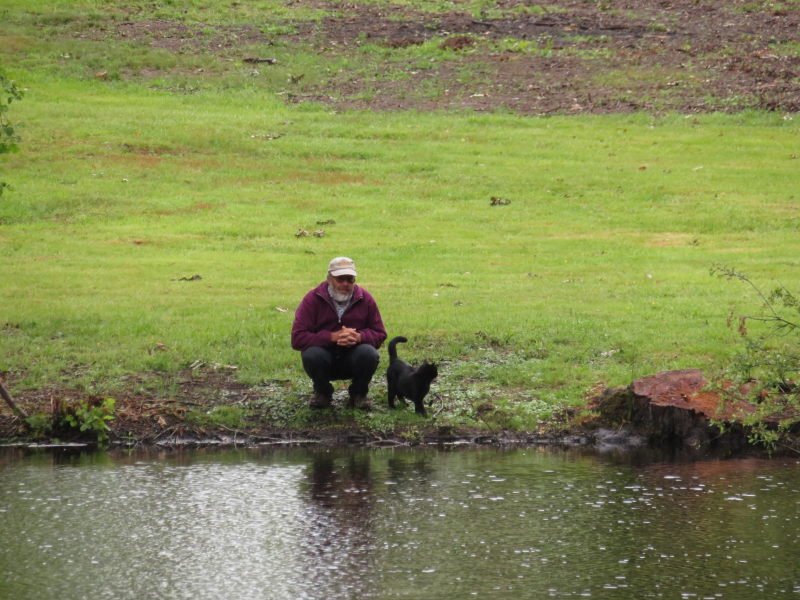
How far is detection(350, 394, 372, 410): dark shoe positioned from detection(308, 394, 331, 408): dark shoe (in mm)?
276

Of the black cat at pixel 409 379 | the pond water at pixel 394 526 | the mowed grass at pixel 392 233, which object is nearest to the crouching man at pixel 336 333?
the black cat at pixel 409 379

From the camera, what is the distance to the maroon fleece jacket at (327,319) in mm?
13672

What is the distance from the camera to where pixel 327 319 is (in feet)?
45.2

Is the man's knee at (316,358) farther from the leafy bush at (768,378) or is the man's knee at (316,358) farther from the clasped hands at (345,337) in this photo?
the leafy bush at (768,378)

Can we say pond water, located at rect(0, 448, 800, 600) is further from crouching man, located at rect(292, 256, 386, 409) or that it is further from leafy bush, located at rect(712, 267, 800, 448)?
crouching man, located at rect(292, 256, 386, 409)

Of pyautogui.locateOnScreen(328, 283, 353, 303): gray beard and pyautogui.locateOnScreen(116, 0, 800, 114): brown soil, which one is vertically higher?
pyautogui.locateOnScreen(116, 0, 800, 114): brown soil

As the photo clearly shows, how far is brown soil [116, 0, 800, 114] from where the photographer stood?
3734 cm

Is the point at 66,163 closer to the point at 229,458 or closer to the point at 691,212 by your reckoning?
the point at 691,212

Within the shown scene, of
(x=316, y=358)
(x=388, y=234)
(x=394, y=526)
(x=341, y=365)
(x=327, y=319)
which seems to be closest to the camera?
(x=394, y=526)

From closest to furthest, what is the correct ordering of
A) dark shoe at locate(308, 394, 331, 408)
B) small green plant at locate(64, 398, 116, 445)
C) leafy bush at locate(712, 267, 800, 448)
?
1. leafy bush at locate(712, 267, 800, 448)
2. small green plant at locate(64, 398, 116, 445)
3. dark shoe at locate(308, 394, 331, 408)

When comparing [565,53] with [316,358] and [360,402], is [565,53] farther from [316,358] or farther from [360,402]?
[316,358]

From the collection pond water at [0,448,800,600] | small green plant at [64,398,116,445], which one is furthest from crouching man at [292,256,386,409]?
small green plant at [64,398,116,445]

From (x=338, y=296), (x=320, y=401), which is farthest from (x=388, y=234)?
(x=338, y=296)

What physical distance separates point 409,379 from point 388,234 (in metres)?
11.0
